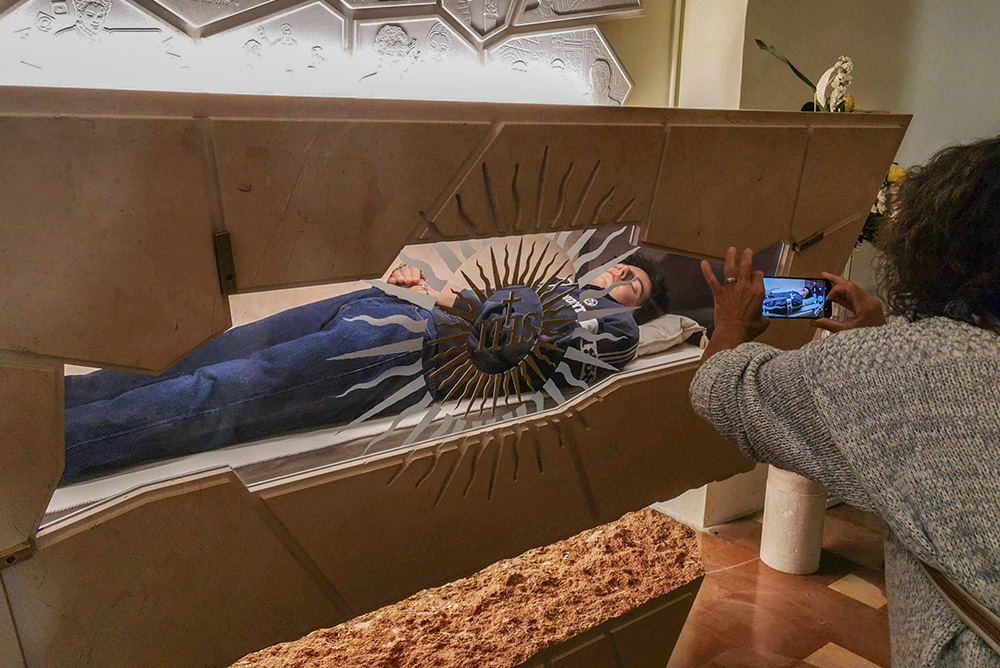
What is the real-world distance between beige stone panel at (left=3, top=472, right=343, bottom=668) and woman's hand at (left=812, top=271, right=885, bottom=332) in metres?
1.12

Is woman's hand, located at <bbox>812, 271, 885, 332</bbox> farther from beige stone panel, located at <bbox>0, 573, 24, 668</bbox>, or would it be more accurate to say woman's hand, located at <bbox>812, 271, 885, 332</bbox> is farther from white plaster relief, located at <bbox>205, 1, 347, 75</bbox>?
beige stone panel, located at <bbox>0, 573, 24, 668</bbox>

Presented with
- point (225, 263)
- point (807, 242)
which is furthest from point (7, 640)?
point (807, 242)

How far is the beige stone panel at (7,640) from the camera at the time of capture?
0.95 metres

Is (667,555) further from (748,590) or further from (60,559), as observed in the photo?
(60,559)

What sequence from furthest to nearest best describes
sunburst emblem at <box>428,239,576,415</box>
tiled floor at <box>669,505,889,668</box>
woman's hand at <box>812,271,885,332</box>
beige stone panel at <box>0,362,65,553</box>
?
tiled floor at <box>669,505,889,668</box> < woman's hand at <box>812,271,885,332</box> < sunburst emblem at <box>428,239,576,415</box> < beige stone panel at <box>0,362,65,553</box>

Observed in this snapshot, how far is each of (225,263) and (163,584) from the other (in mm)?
480

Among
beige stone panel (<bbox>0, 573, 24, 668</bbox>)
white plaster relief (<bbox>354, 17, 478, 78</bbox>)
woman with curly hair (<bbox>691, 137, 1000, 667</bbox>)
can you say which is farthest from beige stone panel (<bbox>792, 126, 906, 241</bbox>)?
beige stone panel (<bbox>0, 573, 24, 668</bbox>)

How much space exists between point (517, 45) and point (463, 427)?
1128mm

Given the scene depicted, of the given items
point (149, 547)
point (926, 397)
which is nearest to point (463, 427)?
point (149, 547)

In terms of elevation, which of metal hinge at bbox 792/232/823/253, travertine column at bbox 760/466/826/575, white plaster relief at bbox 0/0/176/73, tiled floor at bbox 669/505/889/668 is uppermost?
white plaster relief at bbox 0/0/176/73

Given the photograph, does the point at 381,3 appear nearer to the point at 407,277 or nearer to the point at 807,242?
the point at 407,277

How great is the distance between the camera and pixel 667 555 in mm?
1973

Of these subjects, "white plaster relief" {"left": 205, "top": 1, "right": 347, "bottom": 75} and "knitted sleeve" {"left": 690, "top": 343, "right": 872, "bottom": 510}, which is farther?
"white plaster relief" {"left": 205, "top": 1, "right": 347, "bottom": 75}

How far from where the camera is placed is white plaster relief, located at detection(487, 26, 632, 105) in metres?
1.94
